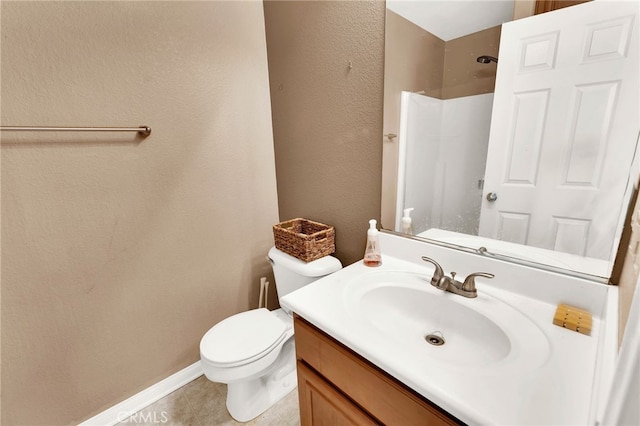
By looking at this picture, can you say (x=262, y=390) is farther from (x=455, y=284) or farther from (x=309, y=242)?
(x=455, y=284)

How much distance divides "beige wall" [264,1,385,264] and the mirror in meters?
0.08

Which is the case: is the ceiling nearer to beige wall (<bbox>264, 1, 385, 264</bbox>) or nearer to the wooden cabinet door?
beige wall (<bbox>264, 1, 385, 264</bbox>)

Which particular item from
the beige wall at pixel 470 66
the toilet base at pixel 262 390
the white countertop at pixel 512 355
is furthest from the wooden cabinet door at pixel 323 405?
the beige wall at pixel 470 66

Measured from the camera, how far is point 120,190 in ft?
4.08

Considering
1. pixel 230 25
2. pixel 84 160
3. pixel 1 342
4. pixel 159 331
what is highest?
pixel 230 25

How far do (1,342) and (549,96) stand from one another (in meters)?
2.05

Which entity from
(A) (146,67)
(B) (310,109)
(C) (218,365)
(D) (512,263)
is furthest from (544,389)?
(A) (146,67)

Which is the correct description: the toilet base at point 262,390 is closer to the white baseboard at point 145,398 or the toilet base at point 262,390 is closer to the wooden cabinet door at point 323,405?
the white baseboard at point 145,398

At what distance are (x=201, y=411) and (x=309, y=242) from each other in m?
1.03

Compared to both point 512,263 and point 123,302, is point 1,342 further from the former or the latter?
point 512,263

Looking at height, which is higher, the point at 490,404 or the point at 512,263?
the point at 512,263

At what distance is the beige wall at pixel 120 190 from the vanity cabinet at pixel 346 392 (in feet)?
2.95

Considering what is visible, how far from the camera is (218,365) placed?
114cm

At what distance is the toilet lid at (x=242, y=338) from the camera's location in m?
1.17
